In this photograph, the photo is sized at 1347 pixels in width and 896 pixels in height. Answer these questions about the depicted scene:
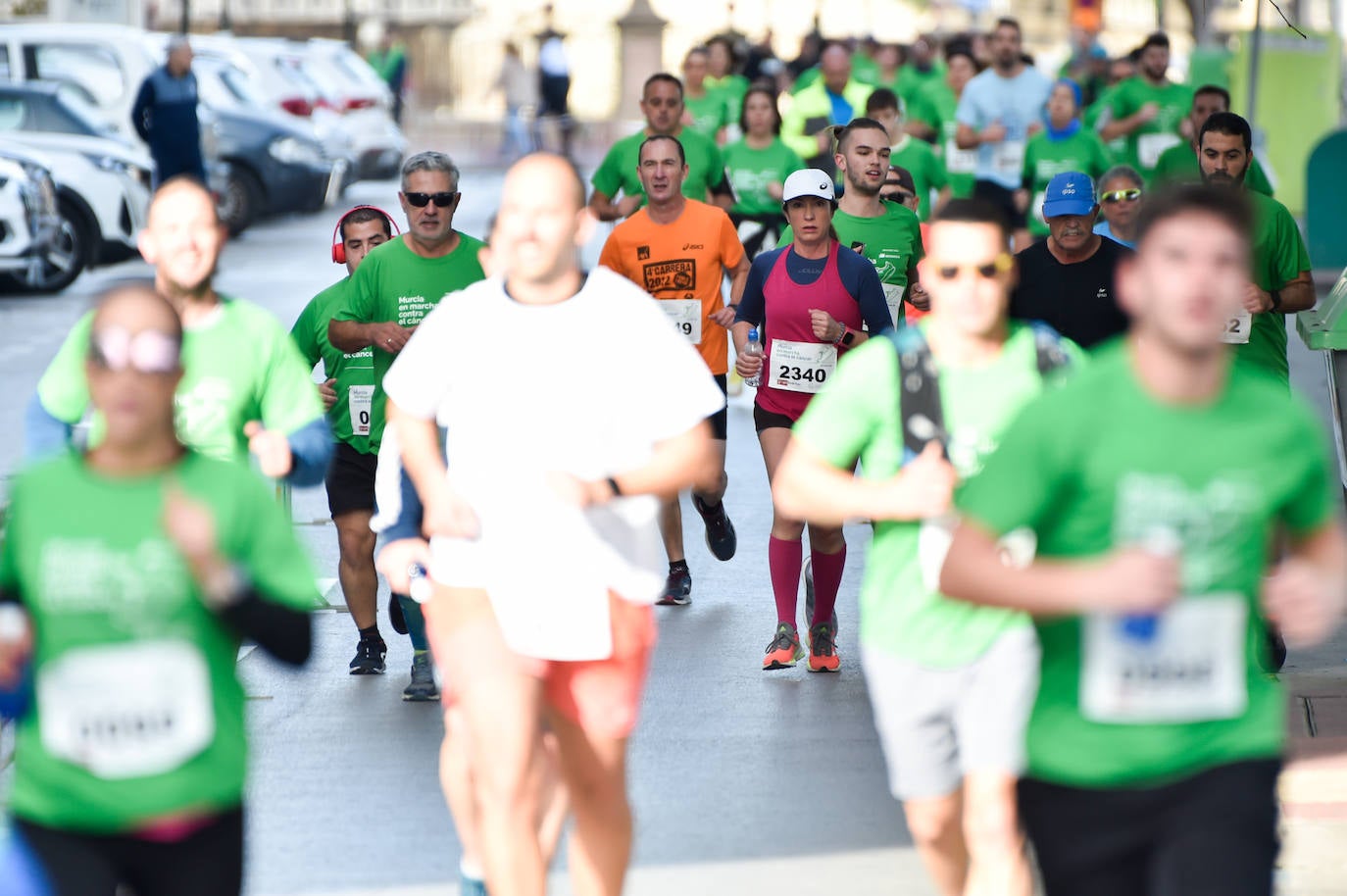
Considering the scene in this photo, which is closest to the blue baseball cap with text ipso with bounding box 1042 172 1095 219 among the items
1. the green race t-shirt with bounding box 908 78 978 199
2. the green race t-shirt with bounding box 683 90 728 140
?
the green race t-shirt with bounding box 908 78 978 199

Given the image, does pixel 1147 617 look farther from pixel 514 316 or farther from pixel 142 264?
pixel 142 264

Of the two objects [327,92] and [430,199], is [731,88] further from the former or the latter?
[430,199]

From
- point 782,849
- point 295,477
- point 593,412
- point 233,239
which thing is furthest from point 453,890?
point 233,239

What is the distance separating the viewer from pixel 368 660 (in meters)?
8.02

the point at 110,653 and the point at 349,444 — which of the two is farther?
the point at 349,444

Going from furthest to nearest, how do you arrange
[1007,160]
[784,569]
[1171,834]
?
1. [1007,160]
2. [784,569]
3. [1171,834]

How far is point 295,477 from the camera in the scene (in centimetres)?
491

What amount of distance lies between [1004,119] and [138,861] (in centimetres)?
1358

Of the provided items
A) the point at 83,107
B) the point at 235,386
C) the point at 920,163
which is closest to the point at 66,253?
the point at 83,107

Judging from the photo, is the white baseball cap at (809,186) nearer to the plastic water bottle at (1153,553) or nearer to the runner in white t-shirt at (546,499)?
the runner in white t-shirt at (546,499)

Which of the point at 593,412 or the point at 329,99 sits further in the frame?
the point at 329,99

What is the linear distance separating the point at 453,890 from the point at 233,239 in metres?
19.2

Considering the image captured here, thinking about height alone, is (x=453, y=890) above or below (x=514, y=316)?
below

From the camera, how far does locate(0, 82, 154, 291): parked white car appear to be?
1919 centimetres
